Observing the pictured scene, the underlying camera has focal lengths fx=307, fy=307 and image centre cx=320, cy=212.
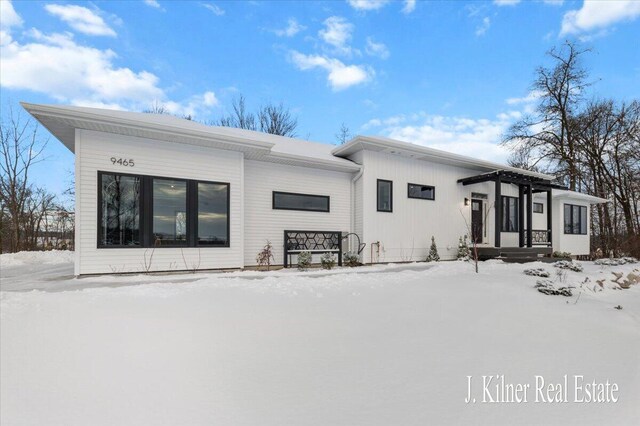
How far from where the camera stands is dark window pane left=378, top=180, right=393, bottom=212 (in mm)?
9289

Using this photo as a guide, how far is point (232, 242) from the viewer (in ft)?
24.2

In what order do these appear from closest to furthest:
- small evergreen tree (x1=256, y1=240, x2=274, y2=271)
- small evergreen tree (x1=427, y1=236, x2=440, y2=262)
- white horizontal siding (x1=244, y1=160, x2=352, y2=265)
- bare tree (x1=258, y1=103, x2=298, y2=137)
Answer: small evergreen tree (x1=256, y1=240, x2=274, y2=271), white horizontal siding (x1=244, y1=160, x2=352, y2=265), small evergreen tree (x1=427, y1=236, x2=440, y2=262), bare tree (x1=258, y1=103, x2=298, y2=137)

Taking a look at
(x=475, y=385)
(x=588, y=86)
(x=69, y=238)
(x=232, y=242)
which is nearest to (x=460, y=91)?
(x=588, y=86)

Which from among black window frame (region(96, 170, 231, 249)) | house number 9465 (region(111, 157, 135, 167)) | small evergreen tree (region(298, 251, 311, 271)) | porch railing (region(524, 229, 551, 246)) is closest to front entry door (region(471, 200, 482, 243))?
porch railing (region(524, 229, 551, 246))

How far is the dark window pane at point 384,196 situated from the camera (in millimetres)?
9289

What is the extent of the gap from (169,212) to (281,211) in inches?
111

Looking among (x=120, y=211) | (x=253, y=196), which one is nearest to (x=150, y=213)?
(x=120, y=211)

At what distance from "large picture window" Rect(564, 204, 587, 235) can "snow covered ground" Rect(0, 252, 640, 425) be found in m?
11.5

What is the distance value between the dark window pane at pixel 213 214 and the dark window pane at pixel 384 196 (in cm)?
448

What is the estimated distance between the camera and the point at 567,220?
46.3 feet

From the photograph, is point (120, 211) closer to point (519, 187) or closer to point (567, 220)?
point (519, 187)

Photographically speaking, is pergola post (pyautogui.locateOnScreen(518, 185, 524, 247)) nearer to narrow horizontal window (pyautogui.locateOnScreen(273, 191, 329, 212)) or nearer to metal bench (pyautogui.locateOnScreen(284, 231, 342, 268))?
metal bench (pyautogui.locateOnScreen(284, 231, 342, 268))

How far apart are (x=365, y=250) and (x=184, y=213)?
493 cm

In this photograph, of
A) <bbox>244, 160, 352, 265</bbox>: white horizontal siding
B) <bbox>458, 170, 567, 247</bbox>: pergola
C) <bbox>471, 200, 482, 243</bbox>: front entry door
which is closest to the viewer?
<bbox>244, 160, 352, 265</bbox>: white horizontal siding
